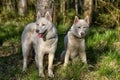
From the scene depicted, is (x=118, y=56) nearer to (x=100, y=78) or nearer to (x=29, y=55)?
(x=100, y=78)

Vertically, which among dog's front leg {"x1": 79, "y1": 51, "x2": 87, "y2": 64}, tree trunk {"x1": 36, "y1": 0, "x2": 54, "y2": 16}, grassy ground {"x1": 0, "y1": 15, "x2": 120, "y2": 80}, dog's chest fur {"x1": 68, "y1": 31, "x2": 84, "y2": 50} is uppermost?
tree trunk {"x1": 36, "y1": 0, "x2": 54, "y2": 16}

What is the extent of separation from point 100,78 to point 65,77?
73 cm

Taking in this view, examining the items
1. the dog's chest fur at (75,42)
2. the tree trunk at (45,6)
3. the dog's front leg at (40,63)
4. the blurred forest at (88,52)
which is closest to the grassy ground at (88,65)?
the blurred forest at (88,52)

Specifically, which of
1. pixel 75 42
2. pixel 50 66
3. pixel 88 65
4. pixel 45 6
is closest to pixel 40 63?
pixel 50 66

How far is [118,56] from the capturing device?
815 centimetres

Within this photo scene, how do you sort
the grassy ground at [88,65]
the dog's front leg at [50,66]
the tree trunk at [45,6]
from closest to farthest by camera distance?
the grassy ground at [88,65] → the dog's front leg at [50,66] → the tree trunk at [45,6]

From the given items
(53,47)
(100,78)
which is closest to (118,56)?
(100,78)

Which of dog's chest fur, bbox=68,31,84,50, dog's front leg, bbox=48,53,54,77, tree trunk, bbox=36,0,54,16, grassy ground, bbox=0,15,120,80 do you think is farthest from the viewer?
tree trunk, bbox=36,0,54,16

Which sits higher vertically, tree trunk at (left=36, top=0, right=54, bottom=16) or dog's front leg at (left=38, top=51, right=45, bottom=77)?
tree trunk at (left=36, top=0, right=54, bottom=16)

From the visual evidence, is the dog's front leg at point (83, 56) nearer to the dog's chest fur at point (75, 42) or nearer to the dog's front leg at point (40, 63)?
the dog's chest fur at point (75, 42)

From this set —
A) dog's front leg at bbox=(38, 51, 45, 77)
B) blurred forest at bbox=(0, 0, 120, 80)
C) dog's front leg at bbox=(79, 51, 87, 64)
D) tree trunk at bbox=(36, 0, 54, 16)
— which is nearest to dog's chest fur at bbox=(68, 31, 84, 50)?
dog's front leg at bbox=(79, 51, 87, 64)

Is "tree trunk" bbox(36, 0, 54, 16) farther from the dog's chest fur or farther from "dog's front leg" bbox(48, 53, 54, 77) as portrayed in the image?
"dog's front leg" bbox(48, 53, 54, 77)

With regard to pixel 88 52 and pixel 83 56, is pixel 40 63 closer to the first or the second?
pixel 83 56

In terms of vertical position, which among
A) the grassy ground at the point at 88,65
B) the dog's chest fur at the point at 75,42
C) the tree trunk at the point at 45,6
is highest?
the tree trunk at the point at 45,6
